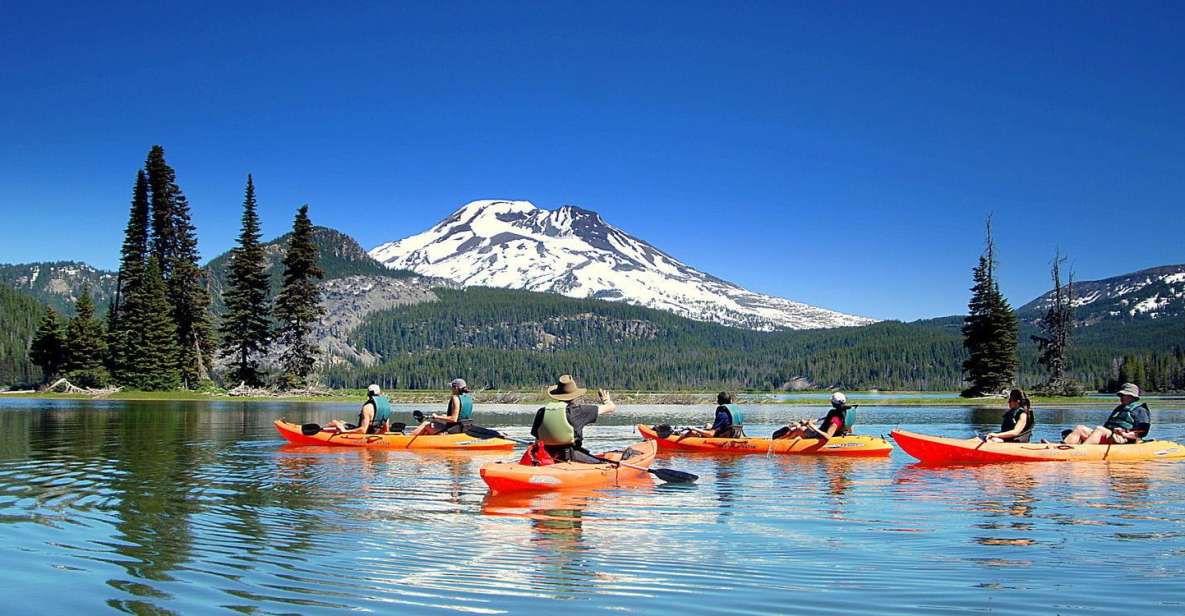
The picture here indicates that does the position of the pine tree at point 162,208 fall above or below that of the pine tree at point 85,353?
above

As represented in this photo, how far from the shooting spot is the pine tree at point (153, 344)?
8131 centimetres

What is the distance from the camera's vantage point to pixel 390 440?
30.0 metres

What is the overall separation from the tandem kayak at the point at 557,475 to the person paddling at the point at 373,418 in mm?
12073

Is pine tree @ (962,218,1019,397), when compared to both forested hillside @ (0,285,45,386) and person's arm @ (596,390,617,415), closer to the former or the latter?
person's arm @ (596,390,617,415)

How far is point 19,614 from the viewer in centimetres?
873

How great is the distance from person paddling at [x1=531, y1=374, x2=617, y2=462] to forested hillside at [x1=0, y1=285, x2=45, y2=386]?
157 m

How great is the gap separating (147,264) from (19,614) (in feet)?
298

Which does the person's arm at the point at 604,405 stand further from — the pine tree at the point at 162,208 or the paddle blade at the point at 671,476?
the pine tree at the point at 162,208

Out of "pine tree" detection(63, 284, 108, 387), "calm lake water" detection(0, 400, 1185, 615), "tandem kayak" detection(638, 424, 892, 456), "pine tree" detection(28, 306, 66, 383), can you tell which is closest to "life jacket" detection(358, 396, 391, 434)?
"calm lake water" detection(0, 400, 1185, 615)

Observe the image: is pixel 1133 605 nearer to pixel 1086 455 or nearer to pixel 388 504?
pixel 388 504

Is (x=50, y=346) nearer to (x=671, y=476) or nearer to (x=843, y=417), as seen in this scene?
(x=843, y=417)

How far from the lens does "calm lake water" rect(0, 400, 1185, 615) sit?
958 centimetres

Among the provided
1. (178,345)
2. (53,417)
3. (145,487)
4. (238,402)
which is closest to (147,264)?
(178,345)

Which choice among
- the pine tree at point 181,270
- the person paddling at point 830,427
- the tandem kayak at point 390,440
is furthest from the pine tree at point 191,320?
the person paddling at point 830,427
